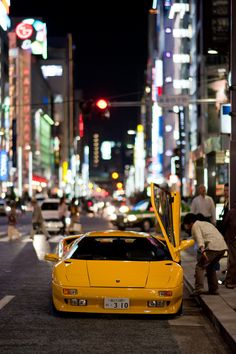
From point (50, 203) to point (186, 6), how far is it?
47440mm

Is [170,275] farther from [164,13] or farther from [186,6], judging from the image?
[164,13]

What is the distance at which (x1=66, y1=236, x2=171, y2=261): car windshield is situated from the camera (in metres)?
11.7

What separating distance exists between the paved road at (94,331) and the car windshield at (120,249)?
37.5 inches

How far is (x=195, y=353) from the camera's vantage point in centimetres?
839

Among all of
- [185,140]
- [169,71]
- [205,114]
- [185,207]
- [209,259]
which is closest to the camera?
[209,259]

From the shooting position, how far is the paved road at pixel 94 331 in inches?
336

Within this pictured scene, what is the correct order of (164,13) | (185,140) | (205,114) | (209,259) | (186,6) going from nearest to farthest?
(209,259) → (205,114) → (186,6) → (185,140) → (164,13)

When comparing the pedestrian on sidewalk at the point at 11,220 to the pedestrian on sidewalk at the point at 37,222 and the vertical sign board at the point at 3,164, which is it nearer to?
the pedestrian on sidewalk at the point at 37,222

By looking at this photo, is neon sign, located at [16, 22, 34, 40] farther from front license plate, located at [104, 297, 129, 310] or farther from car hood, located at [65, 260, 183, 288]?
front license plate, located at [104, 297, 129, 310]

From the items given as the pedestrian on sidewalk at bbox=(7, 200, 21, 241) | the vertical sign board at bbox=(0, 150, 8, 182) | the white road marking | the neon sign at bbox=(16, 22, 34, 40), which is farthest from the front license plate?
the neon sign at bbox=(16, 22, 34, 40)

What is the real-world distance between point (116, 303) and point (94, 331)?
0.88 meters

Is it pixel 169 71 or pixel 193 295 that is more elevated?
pixel 169 71

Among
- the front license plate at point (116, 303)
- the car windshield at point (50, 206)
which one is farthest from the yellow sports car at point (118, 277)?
the car windshield at point (50, 206)

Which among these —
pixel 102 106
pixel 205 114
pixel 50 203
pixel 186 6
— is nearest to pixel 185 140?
pixel 186 6
